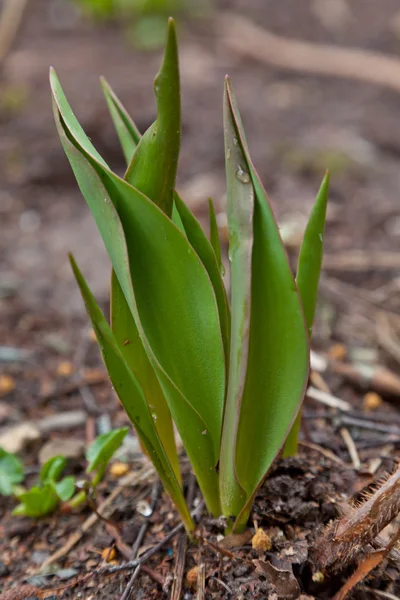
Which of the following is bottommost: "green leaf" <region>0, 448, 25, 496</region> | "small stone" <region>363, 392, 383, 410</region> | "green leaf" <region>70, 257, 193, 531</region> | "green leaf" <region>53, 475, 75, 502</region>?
"small stone" <region>363, 392, 383, 410</region>

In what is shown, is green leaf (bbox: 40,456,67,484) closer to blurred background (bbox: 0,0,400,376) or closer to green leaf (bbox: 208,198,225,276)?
green leaf (bbox: 208,198,225,276)

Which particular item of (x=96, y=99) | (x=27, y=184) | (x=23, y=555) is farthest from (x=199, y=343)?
(x=96, y=99)

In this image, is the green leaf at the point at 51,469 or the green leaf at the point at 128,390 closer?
the green leaf at the point at 128,390

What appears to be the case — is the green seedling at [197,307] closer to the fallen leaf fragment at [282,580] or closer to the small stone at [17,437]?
the fallen leaf fragment at [282,580]

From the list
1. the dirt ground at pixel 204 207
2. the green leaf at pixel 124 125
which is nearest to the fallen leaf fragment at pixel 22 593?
the dirt ground at pixel 204 207

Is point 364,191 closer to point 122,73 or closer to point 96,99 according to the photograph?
point 96,99

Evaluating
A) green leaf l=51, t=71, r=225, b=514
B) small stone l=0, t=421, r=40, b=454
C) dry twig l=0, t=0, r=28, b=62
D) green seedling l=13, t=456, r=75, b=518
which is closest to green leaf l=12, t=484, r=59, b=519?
green seedling l=13, t=456, r=75, b=518
